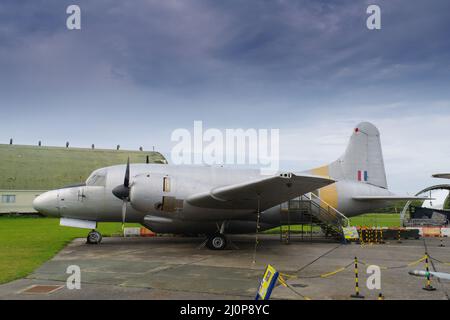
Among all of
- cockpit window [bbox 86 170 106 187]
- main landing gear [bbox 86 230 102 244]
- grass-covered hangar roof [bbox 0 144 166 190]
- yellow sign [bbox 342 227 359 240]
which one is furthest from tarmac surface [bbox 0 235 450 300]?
grass-covered hangar roof [bbox 0 144 166 190]

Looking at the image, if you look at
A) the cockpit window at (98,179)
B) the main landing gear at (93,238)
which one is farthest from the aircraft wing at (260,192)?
the main landing gear at (93,238)

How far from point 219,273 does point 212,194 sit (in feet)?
13.0

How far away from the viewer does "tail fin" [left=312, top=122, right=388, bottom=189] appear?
21.2 metres

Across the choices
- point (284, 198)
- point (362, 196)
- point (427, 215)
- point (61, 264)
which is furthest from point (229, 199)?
point (427, 215)

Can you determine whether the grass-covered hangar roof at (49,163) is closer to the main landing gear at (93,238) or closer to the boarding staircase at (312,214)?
the main landing gear at (93,238)

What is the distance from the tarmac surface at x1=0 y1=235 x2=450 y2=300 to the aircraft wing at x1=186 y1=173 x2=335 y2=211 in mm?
2067

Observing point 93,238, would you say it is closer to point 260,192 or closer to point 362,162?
point 260,192

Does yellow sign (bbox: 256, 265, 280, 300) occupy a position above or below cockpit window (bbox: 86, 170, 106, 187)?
below

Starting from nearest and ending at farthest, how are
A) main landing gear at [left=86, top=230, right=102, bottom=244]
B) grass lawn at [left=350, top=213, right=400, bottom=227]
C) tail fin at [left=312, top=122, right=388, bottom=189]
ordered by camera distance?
main landing gear at [left=86, top=230, right=102, bottom=244]
tail fin at [left=312, top=122, right=388, bottom=189]
grass lawn at [left=350, top=213, right=400, bottom=227]

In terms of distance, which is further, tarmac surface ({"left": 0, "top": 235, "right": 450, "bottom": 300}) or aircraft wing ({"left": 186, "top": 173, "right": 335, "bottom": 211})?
aircraft wing ({"left": 186, "top": 173, "right": 335, "bottom": 211})

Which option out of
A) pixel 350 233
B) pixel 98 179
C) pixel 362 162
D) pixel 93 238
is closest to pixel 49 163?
pixel 93 238

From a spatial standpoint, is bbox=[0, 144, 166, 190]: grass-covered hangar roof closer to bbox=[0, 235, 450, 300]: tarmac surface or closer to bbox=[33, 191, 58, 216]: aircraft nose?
bbox=[33, 191, 58, 216]: aircraft nose

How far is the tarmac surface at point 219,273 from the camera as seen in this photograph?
8055 mm
